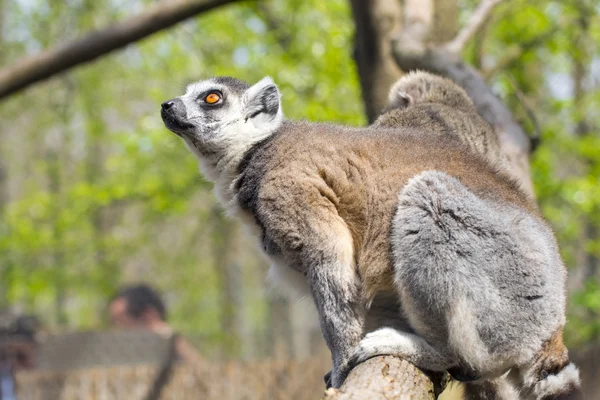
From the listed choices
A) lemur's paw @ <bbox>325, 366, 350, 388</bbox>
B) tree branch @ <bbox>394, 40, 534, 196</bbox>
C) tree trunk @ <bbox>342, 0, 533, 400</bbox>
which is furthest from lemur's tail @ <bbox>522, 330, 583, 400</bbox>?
tree branch @ <bbox>394, 40, 534, 196</bbox>

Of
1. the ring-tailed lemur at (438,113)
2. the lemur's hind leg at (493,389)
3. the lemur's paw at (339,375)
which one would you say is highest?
the ring-tailed lemur at (438,113)

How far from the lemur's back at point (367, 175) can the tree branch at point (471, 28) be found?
1.95 meters

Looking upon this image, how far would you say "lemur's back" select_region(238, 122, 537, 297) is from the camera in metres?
3.99

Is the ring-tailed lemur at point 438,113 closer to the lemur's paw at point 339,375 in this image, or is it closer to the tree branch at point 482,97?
the tree branch at point 482,97

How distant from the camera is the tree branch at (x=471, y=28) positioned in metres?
6.06

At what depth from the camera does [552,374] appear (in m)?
3.68

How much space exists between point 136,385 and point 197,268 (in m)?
20.8

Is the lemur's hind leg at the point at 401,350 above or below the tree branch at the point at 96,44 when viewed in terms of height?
below

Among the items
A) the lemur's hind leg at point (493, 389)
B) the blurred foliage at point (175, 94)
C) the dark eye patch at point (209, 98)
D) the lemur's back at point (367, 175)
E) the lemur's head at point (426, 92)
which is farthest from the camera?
the blurred foliage at point (175, 94)

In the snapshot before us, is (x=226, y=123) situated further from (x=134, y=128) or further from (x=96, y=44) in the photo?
(x=134, y=128)

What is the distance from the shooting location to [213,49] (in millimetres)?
18781

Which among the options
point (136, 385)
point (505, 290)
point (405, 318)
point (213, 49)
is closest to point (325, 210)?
point (405, 318)

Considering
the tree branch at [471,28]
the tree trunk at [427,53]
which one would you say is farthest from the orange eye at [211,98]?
the tree branch at [471,28]

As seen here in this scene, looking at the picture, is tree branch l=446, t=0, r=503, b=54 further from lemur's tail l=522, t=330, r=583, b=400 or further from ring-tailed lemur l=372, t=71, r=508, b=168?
lemur's tail l=522, t=330, r=583, b=400
